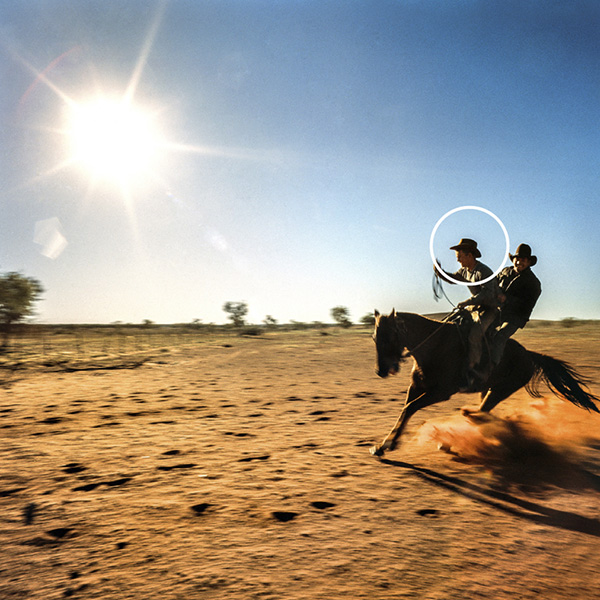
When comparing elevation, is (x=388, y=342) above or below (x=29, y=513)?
above

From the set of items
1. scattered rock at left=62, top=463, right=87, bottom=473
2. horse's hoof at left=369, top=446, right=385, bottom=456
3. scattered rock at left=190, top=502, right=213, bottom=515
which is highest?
horse's hoof at left=369, top=446, right=385, bottom=456

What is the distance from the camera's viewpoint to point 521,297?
6.39 metres

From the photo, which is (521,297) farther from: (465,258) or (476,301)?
(465,258)

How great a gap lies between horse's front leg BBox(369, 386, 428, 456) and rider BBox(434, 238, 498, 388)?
67 cm

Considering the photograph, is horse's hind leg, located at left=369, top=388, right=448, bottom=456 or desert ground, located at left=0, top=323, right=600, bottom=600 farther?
horse's hind leg, located at left=369, top=388, right=448, bottom=456

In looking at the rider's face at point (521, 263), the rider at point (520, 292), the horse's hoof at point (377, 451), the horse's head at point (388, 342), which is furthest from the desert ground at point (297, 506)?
the rider's face at point (521, 263)

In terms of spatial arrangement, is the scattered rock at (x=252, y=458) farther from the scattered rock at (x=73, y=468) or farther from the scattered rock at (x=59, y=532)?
the scattered rock at (x=59, y=532)

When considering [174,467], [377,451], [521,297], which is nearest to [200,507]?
[174,467]

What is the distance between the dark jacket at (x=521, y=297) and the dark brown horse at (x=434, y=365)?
43 centimetres

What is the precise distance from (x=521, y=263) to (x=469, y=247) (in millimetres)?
989

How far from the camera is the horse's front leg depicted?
236 inches

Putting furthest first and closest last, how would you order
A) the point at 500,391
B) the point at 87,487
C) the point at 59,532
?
1. the point at 500,391
2. the point at 87,487
3. the point at 59,532

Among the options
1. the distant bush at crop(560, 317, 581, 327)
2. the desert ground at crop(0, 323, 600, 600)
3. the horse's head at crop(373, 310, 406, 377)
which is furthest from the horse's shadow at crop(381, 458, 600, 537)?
the distant bush at crop(560, 317, 581, 327)

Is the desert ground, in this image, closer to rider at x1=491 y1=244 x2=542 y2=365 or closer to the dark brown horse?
the dark brown horse
